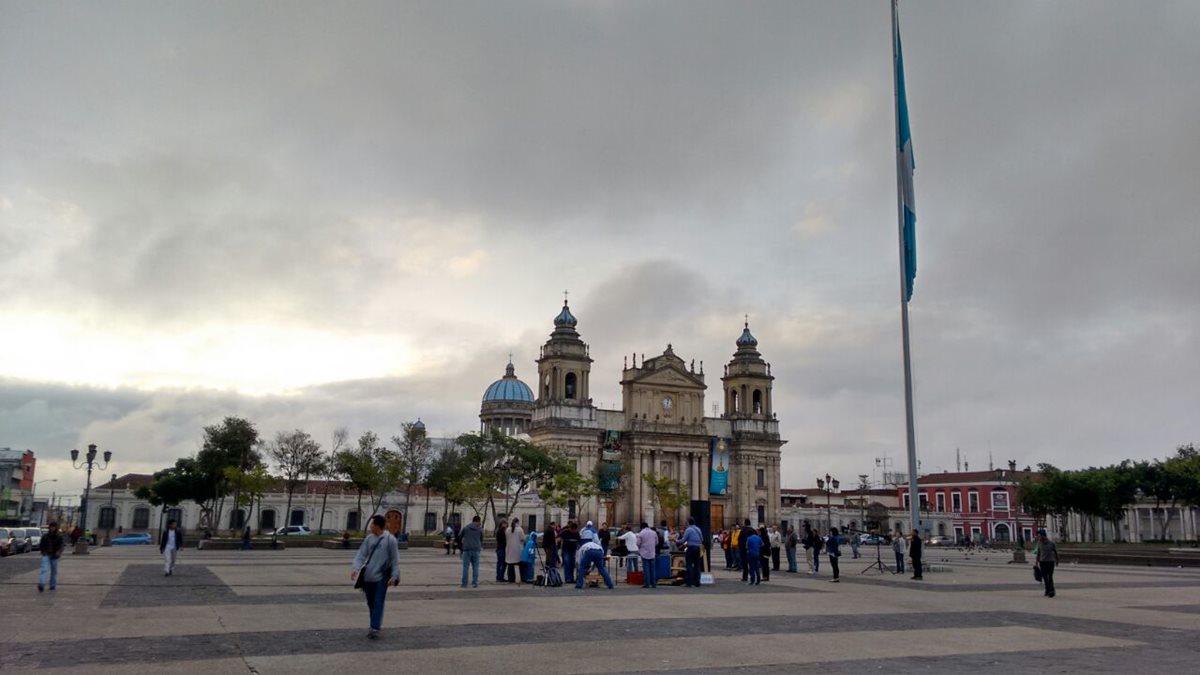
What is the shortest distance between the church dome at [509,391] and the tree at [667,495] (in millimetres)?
29764

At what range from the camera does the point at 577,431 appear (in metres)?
86.4

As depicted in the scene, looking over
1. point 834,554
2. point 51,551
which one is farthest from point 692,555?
point 51,551

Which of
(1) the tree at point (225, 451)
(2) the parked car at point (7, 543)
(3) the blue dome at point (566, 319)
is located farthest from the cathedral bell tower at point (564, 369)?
(2) the parked car at point (7, 543)

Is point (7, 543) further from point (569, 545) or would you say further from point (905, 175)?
point (905, 175)

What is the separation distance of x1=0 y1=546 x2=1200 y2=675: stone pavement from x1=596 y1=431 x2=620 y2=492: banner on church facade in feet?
199

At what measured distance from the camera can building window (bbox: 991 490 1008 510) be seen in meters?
96.4

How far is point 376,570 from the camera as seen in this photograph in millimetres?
11219

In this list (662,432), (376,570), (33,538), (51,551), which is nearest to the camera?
(376,570)

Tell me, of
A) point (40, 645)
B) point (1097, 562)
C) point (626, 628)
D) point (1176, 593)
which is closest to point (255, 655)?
point (40, 645)

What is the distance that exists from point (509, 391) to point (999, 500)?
189 feet

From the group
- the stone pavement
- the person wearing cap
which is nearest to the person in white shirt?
the stone pavement

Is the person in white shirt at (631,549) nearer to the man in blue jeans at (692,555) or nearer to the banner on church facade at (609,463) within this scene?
the man in blue jeans at (692,555)

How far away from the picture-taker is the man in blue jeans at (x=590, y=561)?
2056cm

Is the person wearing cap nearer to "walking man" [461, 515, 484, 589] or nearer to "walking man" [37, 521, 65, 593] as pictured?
"walking man" [461, 515, 484, 589]
